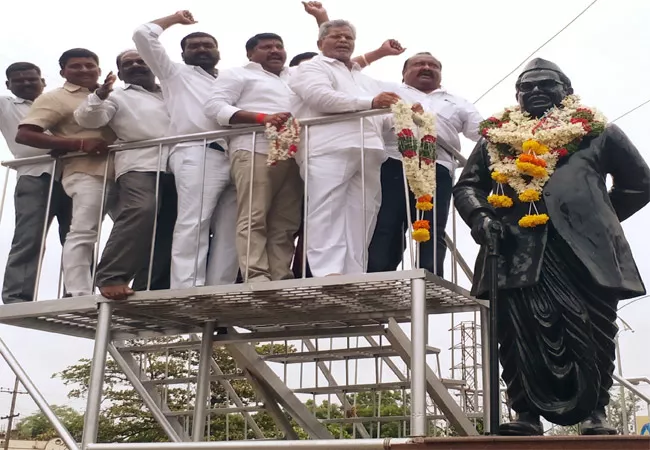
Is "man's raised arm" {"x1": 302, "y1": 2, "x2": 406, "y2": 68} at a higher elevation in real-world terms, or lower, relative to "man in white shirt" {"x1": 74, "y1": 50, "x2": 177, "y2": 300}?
higher

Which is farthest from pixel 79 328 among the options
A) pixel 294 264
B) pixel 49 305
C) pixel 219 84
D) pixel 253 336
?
pixel 219 84

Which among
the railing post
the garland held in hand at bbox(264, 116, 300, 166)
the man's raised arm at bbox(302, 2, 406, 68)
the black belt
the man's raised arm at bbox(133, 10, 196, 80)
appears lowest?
the railing post

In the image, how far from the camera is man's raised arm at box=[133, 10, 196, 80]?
472 cm

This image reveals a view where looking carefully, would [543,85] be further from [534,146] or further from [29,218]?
[29,218]

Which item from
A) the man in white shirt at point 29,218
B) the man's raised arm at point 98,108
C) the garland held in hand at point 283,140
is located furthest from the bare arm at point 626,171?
the man in white shirt at point 29,218

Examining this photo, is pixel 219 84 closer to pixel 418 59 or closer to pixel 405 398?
pixel 418 59

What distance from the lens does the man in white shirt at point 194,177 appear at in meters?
4.48

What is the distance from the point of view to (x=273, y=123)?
427 cm

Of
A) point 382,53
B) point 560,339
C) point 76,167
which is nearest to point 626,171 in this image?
point 560,339

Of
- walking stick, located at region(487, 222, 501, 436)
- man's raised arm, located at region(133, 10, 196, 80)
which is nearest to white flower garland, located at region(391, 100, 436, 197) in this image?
walking stick, located at region(487, 222, 501, 436)

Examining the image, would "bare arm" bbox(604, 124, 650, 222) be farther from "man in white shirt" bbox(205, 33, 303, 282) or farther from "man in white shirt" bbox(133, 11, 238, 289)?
"man in white shirt" bbox(133, 11, 238, 289)

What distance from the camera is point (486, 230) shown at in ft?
12.0

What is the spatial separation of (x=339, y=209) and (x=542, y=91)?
124 cm

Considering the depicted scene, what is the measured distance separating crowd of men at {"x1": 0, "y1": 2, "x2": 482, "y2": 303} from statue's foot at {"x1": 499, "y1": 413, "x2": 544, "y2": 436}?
1.07 m
